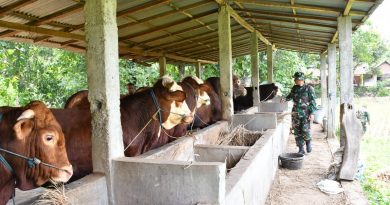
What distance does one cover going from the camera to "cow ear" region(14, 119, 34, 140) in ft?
10.0

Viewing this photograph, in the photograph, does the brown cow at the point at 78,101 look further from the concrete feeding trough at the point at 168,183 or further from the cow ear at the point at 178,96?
the concrete feeding trough at the point at 168,183

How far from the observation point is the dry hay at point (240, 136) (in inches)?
274

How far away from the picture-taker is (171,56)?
13.6 metres

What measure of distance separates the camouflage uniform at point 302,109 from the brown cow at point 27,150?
600 centimetres

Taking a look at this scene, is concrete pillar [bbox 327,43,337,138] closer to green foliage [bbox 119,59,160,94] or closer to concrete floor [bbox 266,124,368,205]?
concrete floor [bbox 266,124,368,205]

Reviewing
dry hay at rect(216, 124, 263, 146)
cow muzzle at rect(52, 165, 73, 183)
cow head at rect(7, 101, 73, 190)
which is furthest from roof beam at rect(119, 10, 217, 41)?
cow muzzle at rect(52, 165, 73, 183)

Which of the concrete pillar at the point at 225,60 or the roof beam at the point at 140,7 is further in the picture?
the concrete pillar at the point at 225,60

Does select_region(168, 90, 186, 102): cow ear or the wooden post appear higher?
the wooden post

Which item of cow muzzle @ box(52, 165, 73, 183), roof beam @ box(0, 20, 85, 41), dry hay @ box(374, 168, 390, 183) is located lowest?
dry hay @ box(374, 168, 390, 183)

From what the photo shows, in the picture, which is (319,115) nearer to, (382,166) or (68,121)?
(382,166)

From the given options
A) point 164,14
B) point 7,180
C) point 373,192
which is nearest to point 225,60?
point 164,14

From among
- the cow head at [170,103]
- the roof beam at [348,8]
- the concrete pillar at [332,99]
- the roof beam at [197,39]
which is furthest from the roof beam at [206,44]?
the cow head at [170,103]

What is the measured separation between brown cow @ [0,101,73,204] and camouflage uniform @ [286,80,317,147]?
6000 millimetres

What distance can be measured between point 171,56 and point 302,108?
675cm
